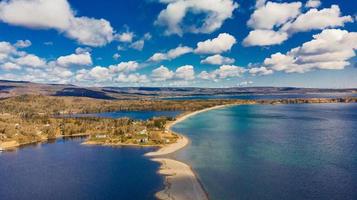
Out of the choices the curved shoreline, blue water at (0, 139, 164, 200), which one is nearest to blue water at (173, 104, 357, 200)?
the curved shoreline

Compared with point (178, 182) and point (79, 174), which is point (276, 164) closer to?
point (178, 182)

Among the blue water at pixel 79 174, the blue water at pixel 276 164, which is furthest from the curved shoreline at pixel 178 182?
the blue water at pixel 79 174

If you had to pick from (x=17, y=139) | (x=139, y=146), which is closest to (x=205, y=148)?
(x=139, y=146)

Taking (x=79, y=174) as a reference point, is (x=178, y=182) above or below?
above

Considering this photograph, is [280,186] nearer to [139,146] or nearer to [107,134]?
[139,146]

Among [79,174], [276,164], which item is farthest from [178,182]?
[276,164]

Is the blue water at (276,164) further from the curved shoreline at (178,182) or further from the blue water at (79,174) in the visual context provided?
the blue water at (79,174)

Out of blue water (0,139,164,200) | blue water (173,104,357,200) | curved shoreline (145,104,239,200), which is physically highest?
blue water (173,104,357,200)

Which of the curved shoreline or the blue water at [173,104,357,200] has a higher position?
the blue water at [173,104,357,200]

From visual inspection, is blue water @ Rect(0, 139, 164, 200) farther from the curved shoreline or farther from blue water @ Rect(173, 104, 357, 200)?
blue water @ Rect(173, 104, 357, 200)
